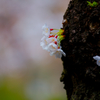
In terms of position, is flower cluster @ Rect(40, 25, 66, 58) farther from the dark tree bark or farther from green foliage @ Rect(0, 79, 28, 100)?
green foliage @ Rect(0, 79, 28, 100)

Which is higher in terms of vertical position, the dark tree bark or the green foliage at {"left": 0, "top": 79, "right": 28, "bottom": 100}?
the green foliage at {"left": 0, "top": 79, "right": 28, "bottom": 100}

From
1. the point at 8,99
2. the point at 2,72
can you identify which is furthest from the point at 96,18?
the point at 2,72

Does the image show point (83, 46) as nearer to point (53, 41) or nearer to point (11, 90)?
point (53, 41)

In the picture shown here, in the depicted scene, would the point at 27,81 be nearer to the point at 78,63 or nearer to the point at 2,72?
the point at 2,72

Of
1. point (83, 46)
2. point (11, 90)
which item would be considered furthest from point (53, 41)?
point (11, 90)

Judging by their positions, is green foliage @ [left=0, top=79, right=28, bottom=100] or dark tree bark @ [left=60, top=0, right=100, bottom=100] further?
green foliage @ [left=0, top=79, right=28, bottom=100]

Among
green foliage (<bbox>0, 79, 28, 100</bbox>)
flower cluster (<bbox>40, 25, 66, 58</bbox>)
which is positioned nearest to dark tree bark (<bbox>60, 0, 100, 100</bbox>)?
flower cluster (<bbox>40, 25, 66, 58</bbox>)

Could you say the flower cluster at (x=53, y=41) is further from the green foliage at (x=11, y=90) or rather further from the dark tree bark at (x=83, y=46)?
the green foliage at (x=11, y=90)
